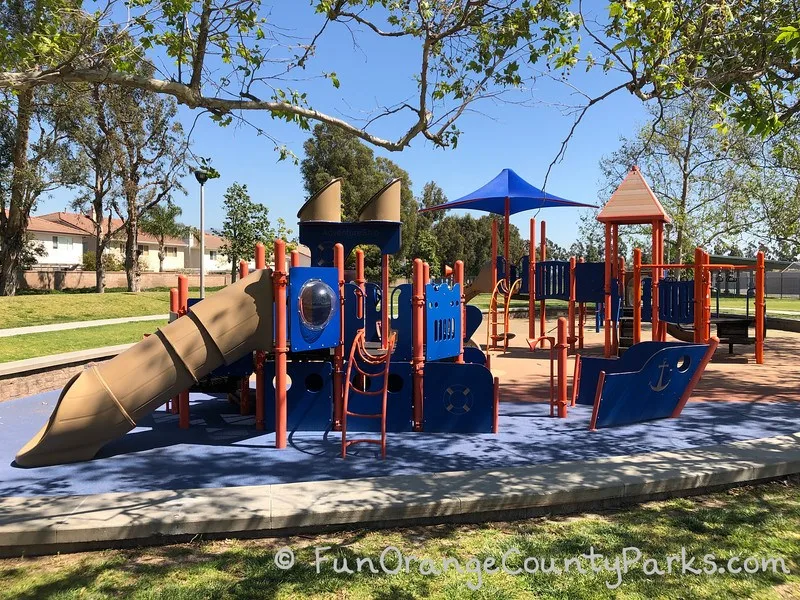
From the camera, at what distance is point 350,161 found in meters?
49.9

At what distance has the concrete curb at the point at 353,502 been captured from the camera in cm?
432

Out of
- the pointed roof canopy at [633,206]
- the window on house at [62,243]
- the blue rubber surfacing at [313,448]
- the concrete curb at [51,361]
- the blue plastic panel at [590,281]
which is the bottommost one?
the blue rubber surfacing at [313,448]

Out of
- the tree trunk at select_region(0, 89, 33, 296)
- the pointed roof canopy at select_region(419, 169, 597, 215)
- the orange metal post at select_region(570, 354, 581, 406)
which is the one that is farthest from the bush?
the orange metal post at select_region(570, 354, 581, 406)

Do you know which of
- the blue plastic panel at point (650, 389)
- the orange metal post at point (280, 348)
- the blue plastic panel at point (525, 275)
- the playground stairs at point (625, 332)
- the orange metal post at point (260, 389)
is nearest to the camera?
the orange metal post at point (280, 348)

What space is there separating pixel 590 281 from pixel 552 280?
3.96 feet

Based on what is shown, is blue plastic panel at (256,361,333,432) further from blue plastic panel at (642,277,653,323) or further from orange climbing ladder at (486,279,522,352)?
blue plastic panel at (642,277,653,323)

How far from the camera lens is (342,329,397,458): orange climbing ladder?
21.4 ft

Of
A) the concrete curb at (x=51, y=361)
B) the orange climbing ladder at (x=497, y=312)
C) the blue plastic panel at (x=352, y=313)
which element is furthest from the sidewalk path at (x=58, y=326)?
the orange climbing ladder at (x=497, y=312)

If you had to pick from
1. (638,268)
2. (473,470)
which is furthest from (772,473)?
(638,268)

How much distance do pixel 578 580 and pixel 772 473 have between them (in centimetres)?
303

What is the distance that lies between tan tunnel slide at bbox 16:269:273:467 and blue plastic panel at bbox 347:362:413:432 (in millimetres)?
1495

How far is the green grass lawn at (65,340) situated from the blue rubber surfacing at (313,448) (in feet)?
14.8

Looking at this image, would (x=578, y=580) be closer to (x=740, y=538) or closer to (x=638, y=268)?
(x=740, y=538)

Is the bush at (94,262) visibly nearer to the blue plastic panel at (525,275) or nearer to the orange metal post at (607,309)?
the blue plastic panel at (525,275)
